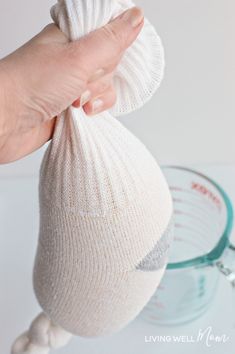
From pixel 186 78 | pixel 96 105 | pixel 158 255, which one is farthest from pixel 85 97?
pixel 186 78

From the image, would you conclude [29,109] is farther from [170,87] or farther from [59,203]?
[170,87]

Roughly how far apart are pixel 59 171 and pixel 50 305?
12 centimetres

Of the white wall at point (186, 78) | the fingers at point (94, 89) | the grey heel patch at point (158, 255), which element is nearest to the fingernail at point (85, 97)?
the fingers at point (94, 89)

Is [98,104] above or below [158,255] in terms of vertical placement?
above

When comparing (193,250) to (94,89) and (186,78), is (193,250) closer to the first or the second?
(186,78)

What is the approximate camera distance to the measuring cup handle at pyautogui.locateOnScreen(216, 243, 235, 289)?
479mm

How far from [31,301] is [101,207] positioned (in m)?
0.30

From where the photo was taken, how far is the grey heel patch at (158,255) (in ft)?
1.24

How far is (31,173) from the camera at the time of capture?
2.35ft

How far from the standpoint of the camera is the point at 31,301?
61 centimetres

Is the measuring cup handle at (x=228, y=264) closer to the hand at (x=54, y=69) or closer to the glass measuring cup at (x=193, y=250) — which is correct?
the glass measuring cup at (x=193, y=250)

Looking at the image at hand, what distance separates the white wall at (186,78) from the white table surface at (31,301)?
0.12 feet

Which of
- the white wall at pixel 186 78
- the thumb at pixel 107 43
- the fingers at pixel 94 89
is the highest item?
the thumb at pixel 107 43

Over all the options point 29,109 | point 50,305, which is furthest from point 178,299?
point 29,109
